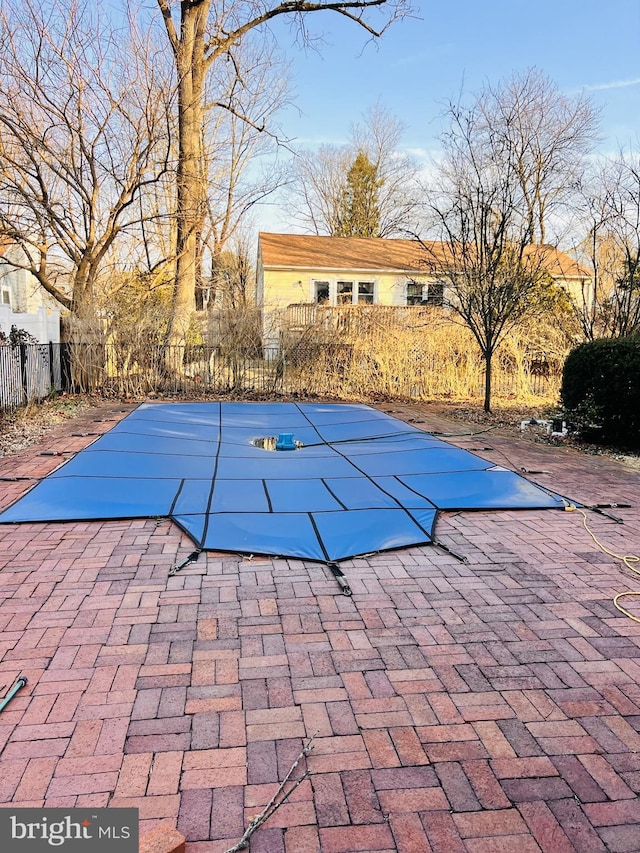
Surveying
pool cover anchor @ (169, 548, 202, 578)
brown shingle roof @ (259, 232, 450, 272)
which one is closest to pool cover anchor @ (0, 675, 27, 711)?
pool cover anchor @ (169, 548, 202, 578)

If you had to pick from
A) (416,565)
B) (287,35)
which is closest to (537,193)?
(287,35)

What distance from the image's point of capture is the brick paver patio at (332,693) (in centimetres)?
179

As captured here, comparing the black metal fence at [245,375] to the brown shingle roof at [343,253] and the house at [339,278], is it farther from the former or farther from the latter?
the house at [339,278]

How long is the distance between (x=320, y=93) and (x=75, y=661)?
16584mm

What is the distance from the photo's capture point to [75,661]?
2.56 metres

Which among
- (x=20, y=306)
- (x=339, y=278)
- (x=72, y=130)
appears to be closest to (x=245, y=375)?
(x=72, y=130)

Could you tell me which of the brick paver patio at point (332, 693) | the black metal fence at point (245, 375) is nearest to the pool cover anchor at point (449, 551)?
the brick paver patio at point (332, 693)

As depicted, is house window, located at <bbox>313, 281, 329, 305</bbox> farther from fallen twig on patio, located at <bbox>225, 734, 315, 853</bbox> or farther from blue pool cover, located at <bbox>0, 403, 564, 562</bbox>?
fallen twig on patio, located at <bbox>225, 734, 315, 853</bbox>

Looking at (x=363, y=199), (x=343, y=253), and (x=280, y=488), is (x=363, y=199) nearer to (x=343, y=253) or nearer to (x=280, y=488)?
(x=343, y=253)

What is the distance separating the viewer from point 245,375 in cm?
1221

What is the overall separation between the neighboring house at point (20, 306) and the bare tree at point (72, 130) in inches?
24.4

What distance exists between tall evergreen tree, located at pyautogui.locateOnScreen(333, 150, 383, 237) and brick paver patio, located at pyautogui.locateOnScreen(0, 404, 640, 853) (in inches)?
1072

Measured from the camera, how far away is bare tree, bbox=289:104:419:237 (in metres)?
29.6

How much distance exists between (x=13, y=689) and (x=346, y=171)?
31.2m
